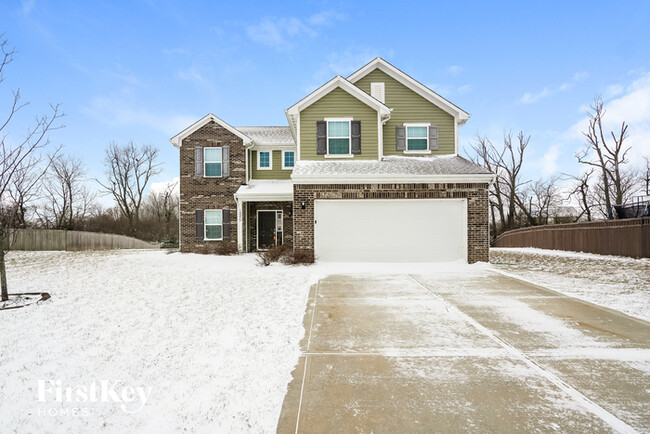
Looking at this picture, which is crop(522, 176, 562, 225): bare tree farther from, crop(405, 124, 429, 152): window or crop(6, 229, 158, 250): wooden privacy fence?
crop(6, 229, 158, 250): wooden privacy fence

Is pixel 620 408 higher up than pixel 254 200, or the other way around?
pixel 254 200

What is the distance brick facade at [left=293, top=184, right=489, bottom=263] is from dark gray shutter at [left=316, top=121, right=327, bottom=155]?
208 cm

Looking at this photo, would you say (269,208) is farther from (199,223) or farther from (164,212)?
(164,212)

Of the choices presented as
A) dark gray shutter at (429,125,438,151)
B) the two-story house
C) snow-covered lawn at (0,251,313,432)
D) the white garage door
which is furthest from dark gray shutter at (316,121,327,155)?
snow-covered lawn at (0,251,313,432)

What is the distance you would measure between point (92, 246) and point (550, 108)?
3279cm

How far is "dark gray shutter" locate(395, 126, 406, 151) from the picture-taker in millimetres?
13469

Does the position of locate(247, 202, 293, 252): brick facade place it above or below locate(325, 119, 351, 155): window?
below

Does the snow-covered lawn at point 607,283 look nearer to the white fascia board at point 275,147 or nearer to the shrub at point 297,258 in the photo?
the shrub at point 297,258

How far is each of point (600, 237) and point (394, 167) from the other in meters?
10.6

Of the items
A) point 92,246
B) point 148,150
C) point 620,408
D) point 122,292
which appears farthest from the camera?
point 148,150

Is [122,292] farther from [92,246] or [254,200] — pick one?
[92,246]

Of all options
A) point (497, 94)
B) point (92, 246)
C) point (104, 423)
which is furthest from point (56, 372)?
point (497, 94)

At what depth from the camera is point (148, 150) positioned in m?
35.2

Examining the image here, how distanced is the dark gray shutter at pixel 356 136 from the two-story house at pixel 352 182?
1.5 inches
